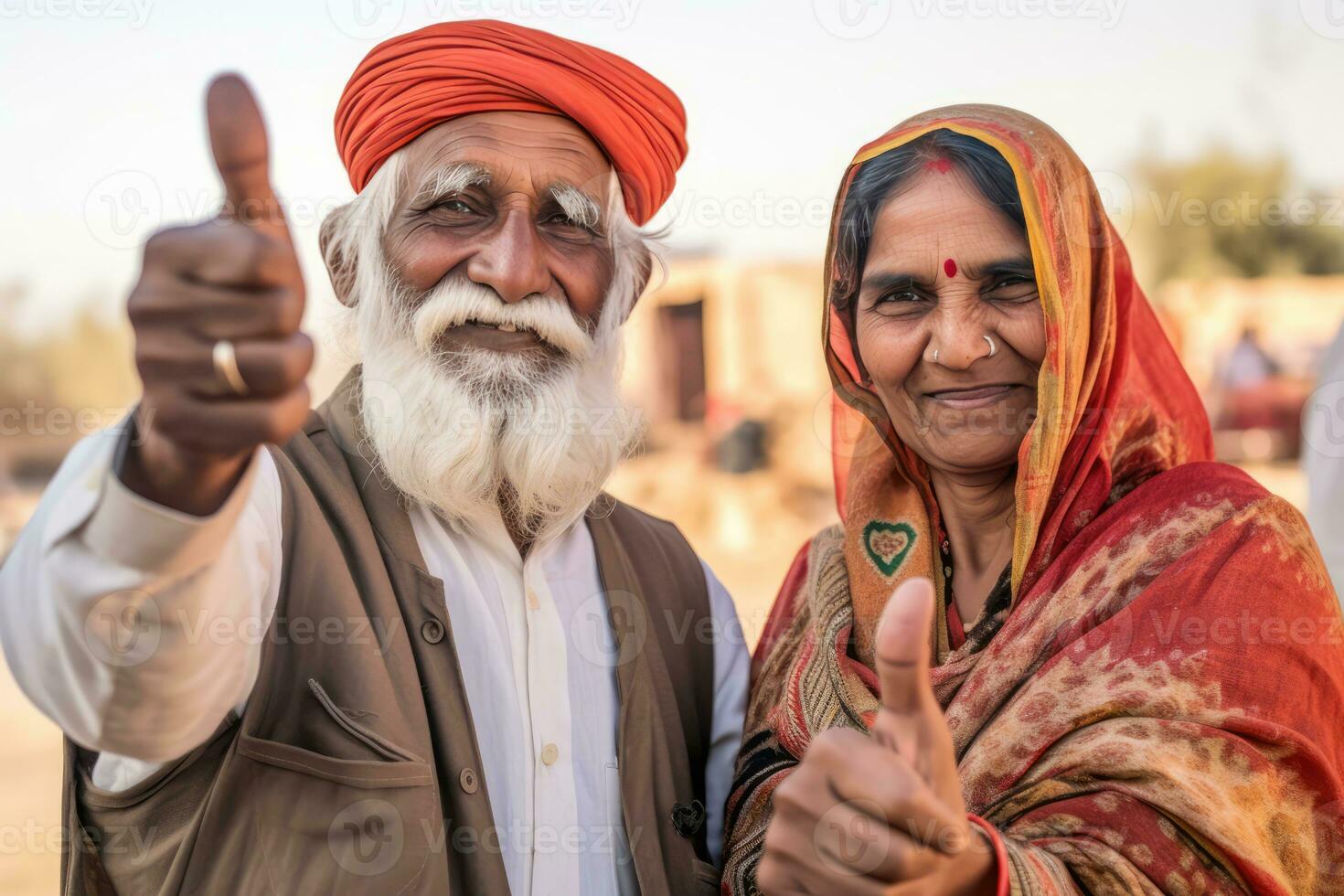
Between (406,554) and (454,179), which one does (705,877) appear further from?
(454,179)

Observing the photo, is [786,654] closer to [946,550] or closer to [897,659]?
[946,550]

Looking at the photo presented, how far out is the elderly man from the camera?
4.94ft

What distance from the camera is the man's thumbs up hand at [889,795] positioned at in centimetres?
146

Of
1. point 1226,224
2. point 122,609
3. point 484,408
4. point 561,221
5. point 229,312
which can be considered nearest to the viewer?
point 229,312

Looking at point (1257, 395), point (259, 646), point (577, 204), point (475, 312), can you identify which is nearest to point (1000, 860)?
point (259, 646)

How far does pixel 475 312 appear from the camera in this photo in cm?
249

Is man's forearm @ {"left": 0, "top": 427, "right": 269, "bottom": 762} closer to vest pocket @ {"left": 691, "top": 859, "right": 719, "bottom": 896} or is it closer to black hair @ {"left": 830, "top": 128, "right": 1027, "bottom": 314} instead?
vest pocket @ {"left": 691, "top": 859, "right": 719, "bottom": 896}

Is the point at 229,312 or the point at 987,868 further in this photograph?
the point at 987,868

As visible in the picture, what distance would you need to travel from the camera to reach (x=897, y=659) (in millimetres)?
1445

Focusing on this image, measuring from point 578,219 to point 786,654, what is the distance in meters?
1.07

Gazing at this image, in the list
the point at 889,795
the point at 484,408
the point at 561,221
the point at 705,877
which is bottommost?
the point at 705,877

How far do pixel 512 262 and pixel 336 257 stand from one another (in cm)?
55

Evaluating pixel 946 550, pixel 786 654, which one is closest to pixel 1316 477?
pixel 946 550

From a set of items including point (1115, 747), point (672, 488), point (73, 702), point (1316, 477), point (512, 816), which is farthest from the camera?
point (672, 488)
